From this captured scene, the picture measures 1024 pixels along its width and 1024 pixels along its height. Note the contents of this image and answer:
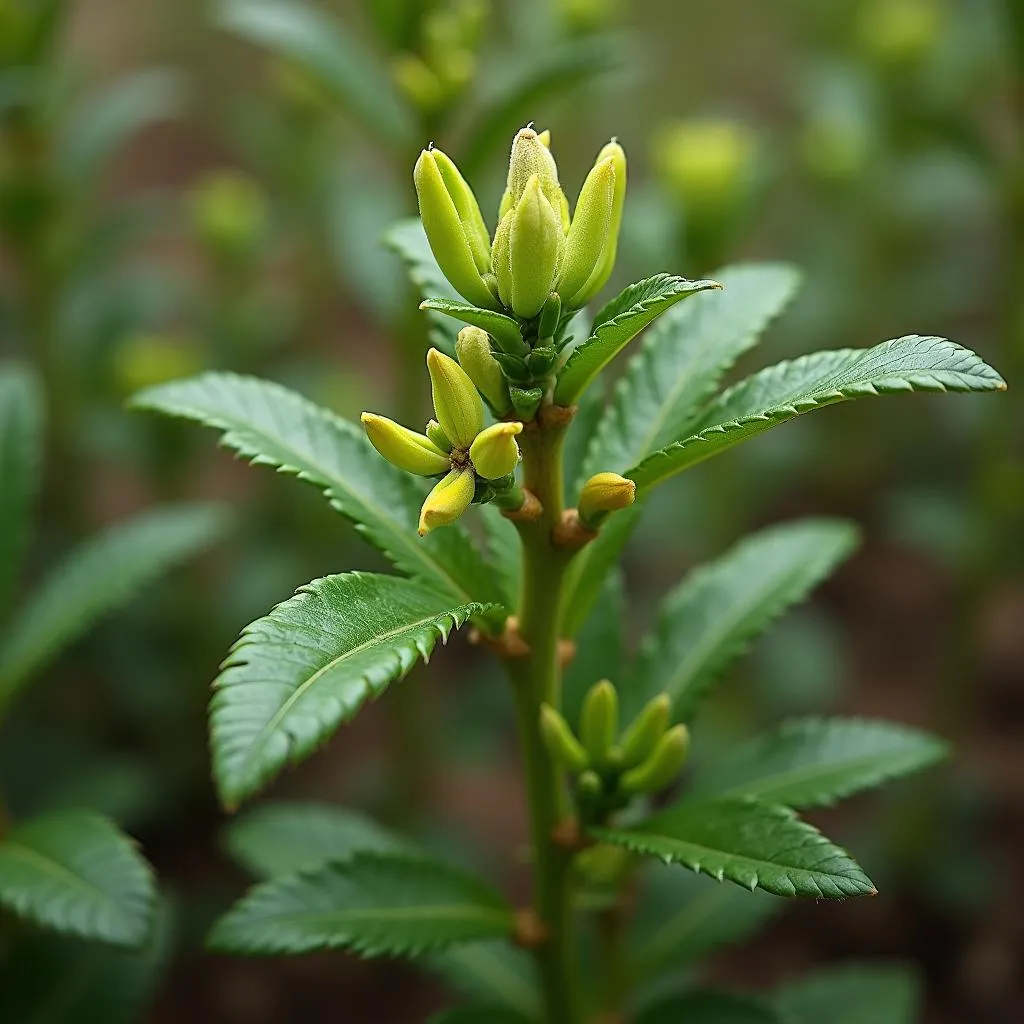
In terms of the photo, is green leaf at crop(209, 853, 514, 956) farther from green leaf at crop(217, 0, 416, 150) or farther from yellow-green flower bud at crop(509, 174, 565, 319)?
green leaf at crop(217, 0, 416, 150)

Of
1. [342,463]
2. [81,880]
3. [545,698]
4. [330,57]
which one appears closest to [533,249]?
[342,463]

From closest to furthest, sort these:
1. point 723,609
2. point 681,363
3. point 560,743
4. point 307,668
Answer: point 307,668 < point 560,743 < point 681,363 < point 723,609

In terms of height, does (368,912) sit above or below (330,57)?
below

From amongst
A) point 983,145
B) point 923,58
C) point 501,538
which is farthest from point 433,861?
point 923,58

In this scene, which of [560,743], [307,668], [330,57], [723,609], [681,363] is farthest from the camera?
[330,57]

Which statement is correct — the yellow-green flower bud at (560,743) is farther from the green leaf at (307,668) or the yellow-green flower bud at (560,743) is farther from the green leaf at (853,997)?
the green leaf at (853,997)

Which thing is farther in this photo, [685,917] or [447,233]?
[685,917]

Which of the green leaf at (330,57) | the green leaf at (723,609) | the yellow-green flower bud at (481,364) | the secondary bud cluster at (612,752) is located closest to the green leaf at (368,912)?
the secondary bud cluster at (612,752)

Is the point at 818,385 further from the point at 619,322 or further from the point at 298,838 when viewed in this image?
the point at 298,838
